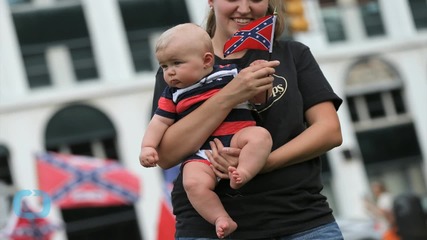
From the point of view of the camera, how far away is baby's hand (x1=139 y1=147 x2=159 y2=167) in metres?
4.12

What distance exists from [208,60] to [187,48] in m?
0.09

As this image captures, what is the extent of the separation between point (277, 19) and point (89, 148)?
2209 centimetres

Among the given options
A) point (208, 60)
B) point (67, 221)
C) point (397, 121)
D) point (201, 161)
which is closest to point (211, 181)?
Result: point (201, 161)

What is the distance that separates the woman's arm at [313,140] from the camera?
13.4 feet

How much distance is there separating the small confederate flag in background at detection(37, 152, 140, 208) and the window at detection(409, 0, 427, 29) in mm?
8569

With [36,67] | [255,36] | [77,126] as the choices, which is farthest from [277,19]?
[36,67]

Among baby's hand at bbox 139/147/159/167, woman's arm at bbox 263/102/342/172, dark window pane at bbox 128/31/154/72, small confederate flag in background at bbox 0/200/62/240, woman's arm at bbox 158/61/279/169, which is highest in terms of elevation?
dark window pane at bbox 128/31/154/72

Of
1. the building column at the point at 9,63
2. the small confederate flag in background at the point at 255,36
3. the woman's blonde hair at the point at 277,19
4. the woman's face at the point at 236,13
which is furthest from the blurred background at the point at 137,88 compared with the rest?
the small confederate flag in background at the point at 255,36

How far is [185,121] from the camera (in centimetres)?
412

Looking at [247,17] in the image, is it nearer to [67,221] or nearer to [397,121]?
[67,221]

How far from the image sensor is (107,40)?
2659 centimetres

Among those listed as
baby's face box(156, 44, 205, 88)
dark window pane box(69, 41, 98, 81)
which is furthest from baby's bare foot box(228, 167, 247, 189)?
dark window pane box(69, 41, 98, 81)

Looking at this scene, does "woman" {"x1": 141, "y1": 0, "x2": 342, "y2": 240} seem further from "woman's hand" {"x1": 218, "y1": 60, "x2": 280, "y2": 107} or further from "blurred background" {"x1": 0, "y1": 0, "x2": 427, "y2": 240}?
"blurred background" {"x1": 0, "y1": 0, "x2": 427, "y2": 240}

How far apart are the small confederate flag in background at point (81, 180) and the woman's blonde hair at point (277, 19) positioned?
18.6 meters
